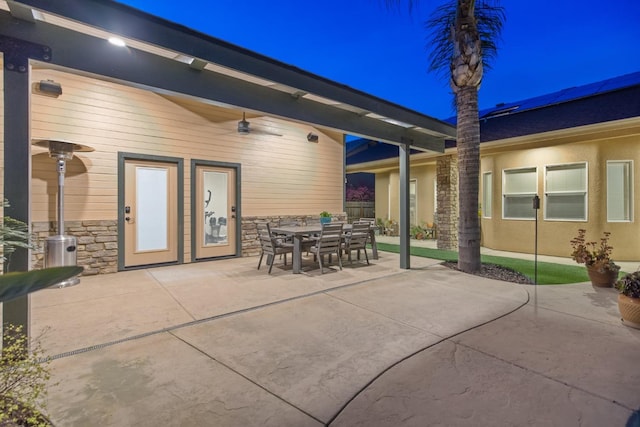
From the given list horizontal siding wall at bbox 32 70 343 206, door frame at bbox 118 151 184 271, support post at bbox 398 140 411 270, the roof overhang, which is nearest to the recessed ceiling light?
the roof overhang

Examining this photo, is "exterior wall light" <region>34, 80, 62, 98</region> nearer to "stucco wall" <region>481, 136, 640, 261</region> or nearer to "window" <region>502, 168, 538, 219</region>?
"stucco wall" <region>481, 136, 640, 261</region>

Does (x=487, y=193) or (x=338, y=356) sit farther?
(x=487, y=193)

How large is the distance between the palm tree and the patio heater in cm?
641

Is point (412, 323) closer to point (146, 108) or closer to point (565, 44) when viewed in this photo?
point (146, 108)

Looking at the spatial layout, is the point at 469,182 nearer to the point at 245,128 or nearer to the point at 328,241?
the point at 328,241

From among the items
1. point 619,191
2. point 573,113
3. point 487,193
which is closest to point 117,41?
point 573,113

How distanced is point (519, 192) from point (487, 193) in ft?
3.17

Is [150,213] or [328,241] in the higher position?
[150,213]

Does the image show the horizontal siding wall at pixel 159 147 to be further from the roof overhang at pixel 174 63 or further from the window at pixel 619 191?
the window at pixel 619 191

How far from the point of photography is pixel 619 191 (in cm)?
727

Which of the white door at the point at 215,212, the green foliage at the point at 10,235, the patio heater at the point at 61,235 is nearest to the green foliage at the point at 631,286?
the green foliage at the point at 10,235

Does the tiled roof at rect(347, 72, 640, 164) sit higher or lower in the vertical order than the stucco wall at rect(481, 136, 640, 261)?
higher

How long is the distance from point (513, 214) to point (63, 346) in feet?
32.2

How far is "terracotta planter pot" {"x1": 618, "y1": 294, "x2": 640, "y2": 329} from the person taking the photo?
3.33 m
